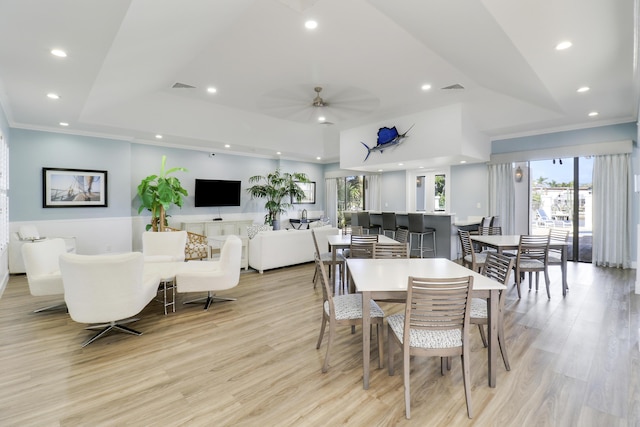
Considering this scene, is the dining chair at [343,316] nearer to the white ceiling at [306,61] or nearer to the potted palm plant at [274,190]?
A: the white ceiling at [306,61]

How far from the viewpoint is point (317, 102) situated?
493cm

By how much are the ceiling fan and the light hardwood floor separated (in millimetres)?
3308

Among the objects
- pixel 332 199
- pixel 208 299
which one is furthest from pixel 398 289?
pixel 332 199

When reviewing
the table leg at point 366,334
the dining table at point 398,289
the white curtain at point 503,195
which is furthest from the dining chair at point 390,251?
the white curtain at point 503,195

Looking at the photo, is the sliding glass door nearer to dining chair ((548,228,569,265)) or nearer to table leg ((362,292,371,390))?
dining chair ((548,228,569,265))

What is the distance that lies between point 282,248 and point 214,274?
2.38m

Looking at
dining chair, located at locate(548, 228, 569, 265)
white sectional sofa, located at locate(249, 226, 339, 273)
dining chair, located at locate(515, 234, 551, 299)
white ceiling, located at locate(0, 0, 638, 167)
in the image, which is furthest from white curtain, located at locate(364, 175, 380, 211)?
dining chair, located at locate(515, 234, 551, 299)

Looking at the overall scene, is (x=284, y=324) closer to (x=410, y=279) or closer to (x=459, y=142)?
(x=410, y=279)

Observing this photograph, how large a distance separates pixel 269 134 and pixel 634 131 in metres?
7.53

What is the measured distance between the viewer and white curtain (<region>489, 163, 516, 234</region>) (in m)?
7.25

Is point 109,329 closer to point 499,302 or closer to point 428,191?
point 499,302

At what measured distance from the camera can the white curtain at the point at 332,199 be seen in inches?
442

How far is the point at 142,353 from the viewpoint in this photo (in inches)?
116

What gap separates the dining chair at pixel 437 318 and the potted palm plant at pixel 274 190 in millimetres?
7541
